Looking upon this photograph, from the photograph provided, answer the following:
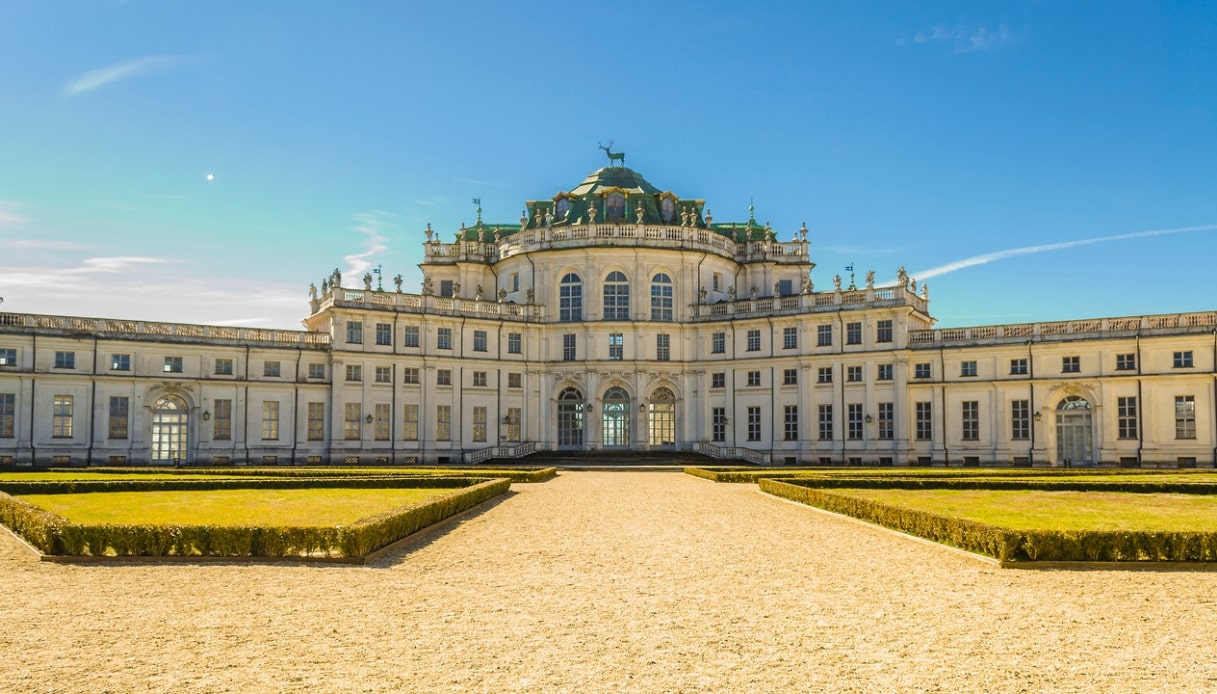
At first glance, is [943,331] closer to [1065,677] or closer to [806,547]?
[806,547]

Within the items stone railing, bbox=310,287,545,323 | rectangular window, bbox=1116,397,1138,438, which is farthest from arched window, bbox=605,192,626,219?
rectangular window, bbox=1116,397,1138,438

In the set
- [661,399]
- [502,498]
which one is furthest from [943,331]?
[502,498]

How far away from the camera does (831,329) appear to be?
62312 millimetres

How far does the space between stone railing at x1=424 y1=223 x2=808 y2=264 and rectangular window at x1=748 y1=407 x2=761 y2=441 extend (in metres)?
11.4

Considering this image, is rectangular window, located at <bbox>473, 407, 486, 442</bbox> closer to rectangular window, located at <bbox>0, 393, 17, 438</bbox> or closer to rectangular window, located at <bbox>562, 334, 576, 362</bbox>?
rectangular window, located at <bbox>562, 334, 576, 362</bbox>

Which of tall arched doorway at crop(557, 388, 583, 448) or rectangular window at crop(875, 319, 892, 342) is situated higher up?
rectangular window at crop(875, 319, 892, 342)

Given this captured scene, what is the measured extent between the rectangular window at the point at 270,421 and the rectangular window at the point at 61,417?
9946 mm

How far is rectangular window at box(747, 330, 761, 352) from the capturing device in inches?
2557

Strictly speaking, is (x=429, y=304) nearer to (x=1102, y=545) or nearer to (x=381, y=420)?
(x=381, y=420)

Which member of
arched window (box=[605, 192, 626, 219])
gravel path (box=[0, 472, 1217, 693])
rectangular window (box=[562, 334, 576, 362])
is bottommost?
gravel path (box=[0, 472, 1217, 693])

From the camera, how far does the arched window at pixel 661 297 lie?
67625 mm

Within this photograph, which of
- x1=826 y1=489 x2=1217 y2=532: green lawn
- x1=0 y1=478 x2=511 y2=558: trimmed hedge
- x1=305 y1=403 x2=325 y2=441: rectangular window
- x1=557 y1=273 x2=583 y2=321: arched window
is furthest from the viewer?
x1=557 y1=273 x2=583 y2=321: arched window

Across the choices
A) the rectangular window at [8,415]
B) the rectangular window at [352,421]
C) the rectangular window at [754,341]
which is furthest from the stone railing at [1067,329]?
the rectangular window at [8,415]

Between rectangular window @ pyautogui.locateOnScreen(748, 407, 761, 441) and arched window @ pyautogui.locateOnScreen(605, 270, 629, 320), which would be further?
arched window @ pyautogui.locateOnScreen(605, 270, 629, 320)
